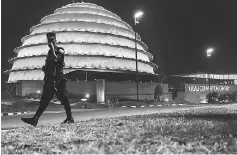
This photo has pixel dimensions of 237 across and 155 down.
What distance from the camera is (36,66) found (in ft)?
147

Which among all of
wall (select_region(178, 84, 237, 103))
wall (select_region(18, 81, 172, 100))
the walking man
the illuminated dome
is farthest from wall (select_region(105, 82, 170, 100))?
the walking man

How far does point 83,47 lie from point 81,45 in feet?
1.45

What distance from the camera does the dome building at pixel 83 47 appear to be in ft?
146

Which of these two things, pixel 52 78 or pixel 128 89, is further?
pixel 128 89

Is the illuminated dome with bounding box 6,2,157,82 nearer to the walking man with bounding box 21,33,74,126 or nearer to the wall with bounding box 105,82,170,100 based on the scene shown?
the wall with bounding box 105,82,170,100

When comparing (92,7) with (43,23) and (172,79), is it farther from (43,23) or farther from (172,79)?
(172,79)

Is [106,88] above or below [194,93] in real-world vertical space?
above

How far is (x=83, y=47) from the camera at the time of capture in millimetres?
45219

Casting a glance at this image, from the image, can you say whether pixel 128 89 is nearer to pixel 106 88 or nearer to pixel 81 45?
pixel 106 88

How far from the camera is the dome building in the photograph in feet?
146

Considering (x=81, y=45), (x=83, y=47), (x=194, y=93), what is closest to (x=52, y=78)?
(x=81, y=45)

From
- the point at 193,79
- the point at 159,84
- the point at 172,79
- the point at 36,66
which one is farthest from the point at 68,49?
the point at 193,79

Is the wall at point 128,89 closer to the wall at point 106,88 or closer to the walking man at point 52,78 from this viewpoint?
the wall at point 106,88

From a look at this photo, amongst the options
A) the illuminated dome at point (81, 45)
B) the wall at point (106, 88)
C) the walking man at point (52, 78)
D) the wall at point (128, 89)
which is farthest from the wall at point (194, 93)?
the walking man at point (52, 78)
